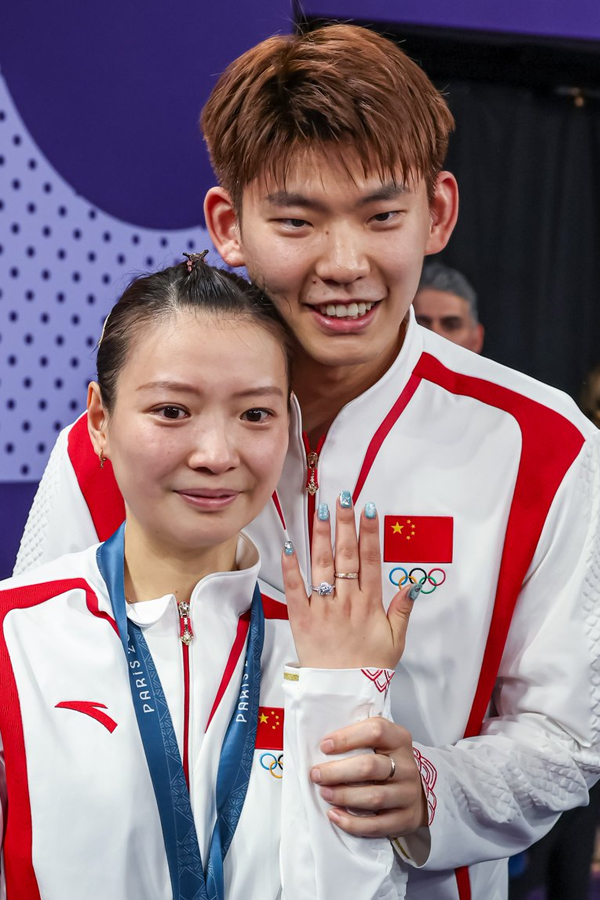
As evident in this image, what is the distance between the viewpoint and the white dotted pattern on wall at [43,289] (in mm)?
2111

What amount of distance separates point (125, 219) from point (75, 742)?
1303 millimetres

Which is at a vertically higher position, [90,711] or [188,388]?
[188,388]

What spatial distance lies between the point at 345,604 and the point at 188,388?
1.02ft

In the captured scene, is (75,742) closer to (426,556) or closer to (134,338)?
(134,338)

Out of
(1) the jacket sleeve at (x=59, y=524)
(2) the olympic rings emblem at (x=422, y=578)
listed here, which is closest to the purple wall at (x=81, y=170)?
(1) the jacket sleeve at (x=59, y=524)

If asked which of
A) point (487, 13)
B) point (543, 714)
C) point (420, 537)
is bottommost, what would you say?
point (543, 714)

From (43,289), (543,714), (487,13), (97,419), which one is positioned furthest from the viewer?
(487,13)

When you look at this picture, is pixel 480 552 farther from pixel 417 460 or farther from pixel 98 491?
pixel 98 491

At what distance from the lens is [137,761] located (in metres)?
1.18

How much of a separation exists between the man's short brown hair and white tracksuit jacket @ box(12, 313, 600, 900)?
0.99 feet

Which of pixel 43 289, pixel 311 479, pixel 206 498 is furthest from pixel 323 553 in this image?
pixel 43 289

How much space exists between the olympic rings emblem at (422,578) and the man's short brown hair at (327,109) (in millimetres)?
551

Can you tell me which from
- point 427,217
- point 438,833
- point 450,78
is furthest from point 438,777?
point 450,78

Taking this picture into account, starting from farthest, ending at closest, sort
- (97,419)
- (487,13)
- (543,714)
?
(487,13) → (543,714) → (97,419)
